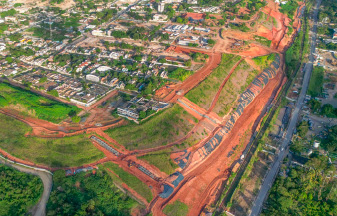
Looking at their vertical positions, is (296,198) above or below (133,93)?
below

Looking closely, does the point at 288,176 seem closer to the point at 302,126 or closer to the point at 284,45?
the point at 302,126

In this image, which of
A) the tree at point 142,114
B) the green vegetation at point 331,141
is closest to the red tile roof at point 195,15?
the tree at point 142,114

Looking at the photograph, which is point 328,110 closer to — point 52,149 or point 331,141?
point 331,141

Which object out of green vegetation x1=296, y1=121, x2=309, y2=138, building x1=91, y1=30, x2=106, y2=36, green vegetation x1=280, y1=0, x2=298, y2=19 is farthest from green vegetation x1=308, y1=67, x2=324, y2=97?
building x1=91, y1=30, x2=106, y2=36

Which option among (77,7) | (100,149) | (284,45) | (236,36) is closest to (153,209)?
(100,149)

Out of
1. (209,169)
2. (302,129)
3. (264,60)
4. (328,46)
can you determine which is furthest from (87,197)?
(328,46)

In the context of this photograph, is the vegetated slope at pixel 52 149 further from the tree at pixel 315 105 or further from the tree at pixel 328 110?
the tree at pixel 328 110

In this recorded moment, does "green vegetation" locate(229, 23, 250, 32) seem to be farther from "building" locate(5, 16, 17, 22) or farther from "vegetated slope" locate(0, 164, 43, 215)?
"building" locate(5, 16, 17, 22)
